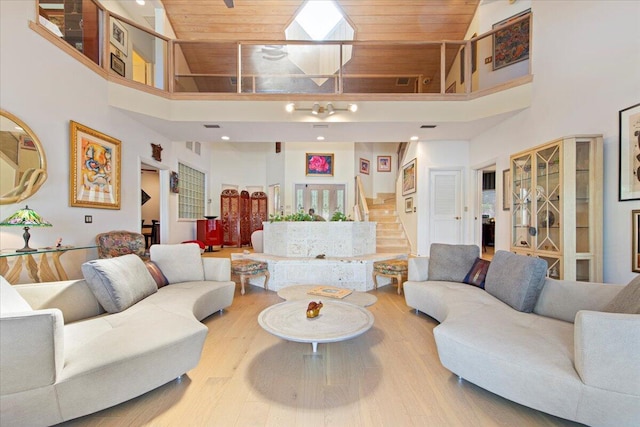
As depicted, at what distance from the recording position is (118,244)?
12.9ft

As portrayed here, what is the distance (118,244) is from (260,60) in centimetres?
386

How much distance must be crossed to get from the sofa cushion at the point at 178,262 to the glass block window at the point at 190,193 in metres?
3.99

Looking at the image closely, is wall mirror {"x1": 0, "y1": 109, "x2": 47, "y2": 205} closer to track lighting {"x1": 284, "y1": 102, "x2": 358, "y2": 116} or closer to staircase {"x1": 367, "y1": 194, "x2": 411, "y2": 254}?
track lighting {"x1": 284, "y1": 102, "x2": 358, "y2": 116}

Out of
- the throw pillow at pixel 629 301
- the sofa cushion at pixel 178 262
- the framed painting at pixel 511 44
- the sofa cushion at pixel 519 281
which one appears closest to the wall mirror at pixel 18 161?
the sofa cushion at pixel 178 262

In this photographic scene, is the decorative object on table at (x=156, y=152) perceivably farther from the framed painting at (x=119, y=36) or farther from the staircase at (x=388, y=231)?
the staircase at (x=388, y=231)

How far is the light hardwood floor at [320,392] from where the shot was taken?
1.55 metres

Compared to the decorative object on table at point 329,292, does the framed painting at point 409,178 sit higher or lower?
higher

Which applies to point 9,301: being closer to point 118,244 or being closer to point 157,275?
point 157,275

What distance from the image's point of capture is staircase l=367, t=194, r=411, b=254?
6164mm

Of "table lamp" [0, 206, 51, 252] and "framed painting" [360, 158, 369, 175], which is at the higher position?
"framed painting" [360, 158, 369, 175]

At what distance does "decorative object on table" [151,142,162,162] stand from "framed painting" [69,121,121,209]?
0.91m

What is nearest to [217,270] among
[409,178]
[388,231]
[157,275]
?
[157,275]

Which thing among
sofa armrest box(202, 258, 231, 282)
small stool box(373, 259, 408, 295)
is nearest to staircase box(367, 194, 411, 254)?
small stool box(373, 259, 408, 295)

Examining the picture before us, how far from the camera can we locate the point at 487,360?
1.64m
